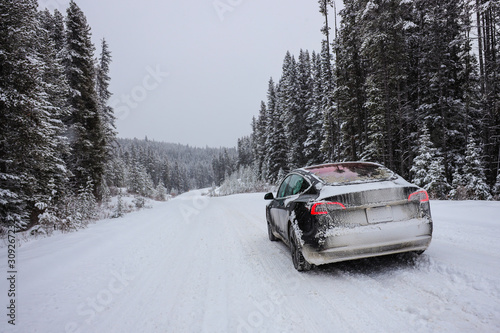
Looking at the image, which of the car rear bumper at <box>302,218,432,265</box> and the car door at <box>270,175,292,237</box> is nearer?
the car rear bumper at <box>302,218,432,265</box>

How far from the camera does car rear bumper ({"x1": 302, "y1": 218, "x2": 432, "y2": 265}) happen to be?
11.2 ft

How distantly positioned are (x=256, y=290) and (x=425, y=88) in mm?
21764

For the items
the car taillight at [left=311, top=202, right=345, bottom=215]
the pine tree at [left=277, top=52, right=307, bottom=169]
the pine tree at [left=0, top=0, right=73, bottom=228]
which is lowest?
the car taillight at [left=311, top=202, right=345, bottom=215]

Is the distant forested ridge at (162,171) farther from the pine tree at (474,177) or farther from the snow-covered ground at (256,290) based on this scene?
the pine tree at (474,177)

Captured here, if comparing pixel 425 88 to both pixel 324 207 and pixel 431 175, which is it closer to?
pixel 431 175

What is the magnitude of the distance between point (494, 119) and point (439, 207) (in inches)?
474

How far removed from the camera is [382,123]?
18.5 m

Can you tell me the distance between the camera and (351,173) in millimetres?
4297

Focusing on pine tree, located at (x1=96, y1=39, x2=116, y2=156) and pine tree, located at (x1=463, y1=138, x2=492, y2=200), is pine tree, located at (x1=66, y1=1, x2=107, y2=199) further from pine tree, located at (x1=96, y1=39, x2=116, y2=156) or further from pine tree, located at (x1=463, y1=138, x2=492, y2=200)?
pine tree, located at (x1=463, y1=138, x2=492, y2=200)

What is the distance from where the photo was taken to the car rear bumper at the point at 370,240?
342 cm

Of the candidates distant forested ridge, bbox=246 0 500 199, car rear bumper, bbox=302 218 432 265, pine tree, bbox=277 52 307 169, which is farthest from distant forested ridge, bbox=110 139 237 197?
car rear bumper, bbox=302 218 432 265

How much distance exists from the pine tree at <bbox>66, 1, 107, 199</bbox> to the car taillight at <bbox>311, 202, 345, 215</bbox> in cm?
1757

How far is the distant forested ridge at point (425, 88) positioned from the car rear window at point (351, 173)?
9906mm

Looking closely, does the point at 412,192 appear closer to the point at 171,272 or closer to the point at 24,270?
the point at 171,272
